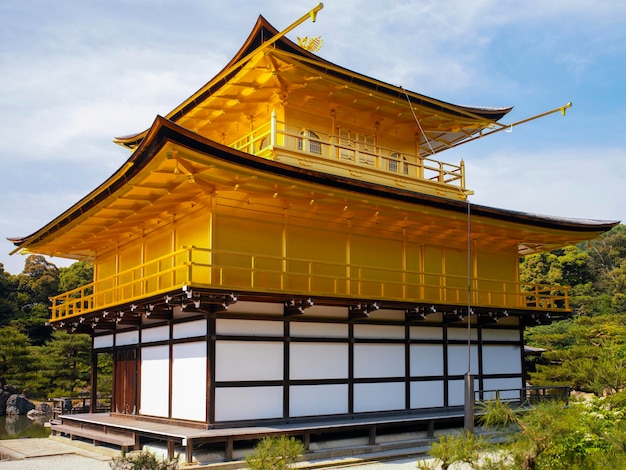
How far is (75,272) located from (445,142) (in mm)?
42271

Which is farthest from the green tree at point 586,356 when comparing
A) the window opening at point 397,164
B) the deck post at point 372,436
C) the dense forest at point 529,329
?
the window opening at point 397,164

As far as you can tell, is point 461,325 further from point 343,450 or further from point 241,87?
point 241,87

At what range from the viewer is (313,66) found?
57.0ft

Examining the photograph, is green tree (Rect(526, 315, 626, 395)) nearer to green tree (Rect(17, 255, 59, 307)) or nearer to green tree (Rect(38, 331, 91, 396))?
green tree (Rect(38, 331, 91, 396))

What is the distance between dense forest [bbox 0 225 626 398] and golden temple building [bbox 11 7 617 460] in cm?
610

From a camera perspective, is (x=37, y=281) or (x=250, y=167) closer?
(x=250, y=167)

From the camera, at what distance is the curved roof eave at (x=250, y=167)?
41.5 feet

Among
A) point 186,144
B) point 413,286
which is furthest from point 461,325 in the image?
point 186,144

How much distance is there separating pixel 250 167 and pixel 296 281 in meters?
3.68

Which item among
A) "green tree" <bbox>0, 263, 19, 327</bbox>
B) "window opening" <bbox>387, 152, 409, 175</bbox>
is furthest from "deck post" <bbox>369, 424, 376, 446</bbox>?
"green tree" <bbox>0, 263, 19, 327</bbox>

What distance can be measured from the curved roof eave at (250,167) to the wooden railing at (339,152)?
2.28 meters

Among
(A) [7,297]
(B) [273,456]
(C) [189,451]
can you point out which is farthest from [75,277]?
(B) [273,456]

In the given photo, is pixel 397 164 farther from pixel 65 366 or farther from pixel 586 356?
pixel 65 366

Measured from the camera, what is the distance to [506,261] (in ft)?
69.7
